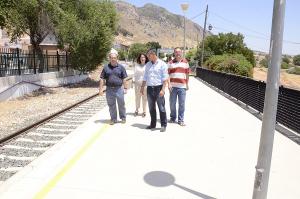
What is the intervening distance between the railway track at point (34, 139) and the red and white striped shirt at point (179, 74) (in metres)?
2.94

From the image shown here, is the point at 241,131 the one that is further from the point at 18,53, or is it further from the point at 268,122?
the point at 18,53

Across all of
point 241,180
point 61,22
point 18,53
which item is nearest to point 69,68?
point 61,22

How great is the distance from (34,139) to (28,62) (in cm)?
1401

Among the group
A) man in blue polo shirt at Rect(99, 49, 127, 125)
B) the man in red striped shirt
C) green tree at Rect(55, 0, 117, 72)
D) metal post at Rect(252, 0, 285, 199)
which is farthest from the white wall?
metal post at Rect(252, 0, 285, 199)

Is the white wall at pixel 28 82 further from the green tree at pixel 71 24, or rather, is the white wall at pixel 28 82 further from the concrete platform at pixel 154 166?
the concrete platform at pixel 154 166

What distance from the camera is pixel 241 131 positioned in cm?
945

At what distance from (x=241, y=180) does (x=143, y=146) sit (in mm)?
2460

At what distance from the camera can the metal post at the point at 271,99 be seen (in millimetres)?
3865

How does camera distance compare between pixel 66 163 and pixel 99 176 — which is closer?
pixel 99 176

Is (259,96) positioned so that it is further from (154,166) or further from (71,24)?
(71,24)

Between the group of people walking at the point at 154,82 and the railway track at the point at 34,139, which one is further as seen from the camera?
the group of people walking at the point at 154,82

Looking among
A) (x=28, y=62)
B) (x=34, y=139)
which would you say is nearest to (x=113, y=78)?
(x=34, y=139)

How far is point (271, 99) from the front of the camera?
13.0 feet

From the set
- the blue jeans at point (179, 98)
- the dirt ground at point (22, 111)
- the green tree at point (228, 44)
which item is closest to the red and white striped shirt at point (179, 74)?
the blue jeans at point (179, 98)
